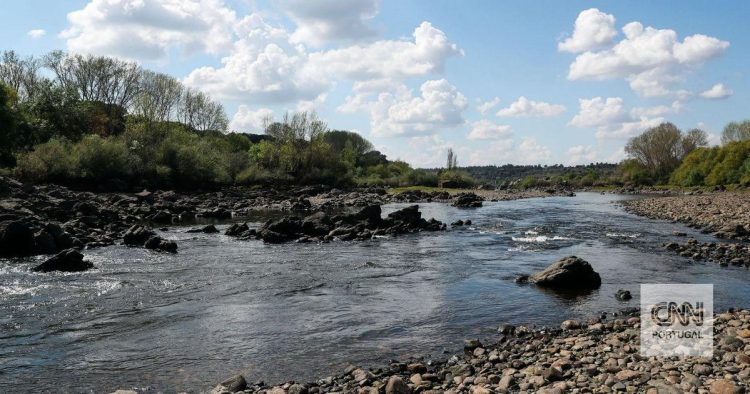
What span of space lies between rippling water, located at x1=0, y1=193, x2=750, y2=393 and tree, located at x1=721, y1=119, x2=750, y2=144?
4444 inches

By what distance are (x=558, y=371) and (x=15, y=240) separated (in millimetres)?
25080

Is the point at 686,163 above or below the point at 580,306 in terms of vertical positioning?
above

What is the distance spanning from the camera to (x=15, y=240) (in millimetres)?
24594

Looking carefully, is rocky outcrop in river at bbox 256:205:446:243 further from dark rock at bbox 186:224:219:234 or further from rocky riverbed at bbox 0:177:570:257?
dark rock at bbox 186:224:219:234

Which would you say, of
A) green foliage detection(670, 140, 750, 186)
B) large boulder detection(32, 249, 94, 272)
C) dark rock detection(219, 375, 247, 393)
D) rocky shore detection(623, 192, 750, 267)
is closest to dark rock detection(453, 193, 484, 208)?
rocky shore detection(623, 192, 750, 267)

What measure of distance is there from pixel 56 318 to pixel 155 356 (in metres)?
4.93

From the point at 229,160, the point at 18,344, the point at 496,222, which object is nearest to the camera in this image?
the point at 18,344

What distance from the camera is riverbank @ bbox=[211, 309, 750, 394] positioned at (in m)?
8.56

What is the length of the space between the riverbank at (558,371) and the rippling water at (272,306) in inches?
A: 33.5

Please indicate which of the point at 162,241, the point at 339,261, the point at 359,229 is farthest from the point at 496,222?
the point at 162,241

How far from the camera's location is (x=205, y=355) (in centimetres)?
1189

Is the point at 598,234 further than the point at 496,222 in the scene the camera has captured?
No

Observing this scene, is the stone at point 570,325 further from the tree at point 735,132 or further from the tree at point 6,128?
the tree at point 735,132

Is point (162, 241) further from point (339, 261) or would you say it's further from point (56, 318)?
point (56, 318)
